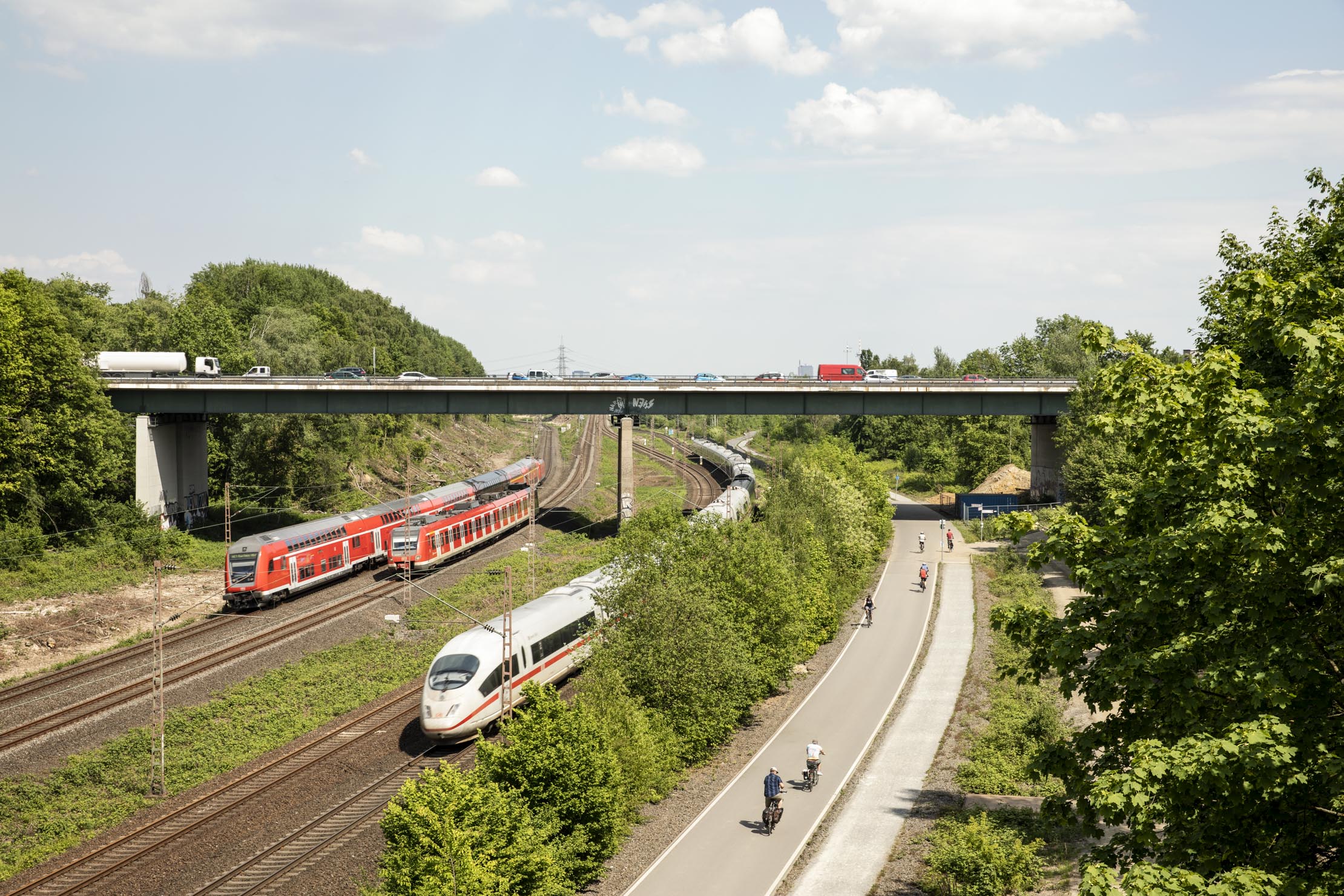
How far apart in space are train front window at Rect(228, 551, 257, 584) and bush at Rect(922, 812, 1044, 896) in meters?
36.6

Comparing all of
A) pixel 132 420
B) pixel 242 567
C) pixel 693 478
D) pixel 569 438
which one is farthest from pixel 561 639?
pixel 569 438

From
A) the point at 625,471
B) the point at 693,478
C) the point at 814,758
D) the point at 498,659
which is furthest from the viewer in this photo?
the point at 693,478

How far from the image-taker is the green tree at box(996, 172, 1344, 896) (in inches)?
483

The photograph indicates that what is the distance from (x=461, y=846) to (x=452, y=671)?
15049 mm

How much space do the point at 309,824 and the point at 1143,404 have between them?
2289cm

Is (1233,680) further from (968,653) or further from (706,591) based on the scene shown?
(968,653)

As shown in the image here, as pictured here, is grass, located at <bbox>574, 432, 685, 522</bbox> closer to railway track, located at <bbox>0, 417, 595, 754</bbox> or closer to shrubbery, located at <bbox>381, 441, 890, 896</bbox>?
railway track, located at <bbox>0, 417, 595, 754</bbox>

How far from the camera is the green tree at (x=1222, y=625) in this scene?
1227 cm

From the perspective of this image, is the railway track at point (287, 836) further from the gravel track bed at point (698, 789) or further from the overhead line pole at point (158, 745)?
the gravel track bed at point (698, 789)

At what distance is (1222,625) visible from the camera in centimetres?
1398

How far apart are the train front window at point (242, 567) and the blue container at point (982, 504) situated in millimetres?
54441

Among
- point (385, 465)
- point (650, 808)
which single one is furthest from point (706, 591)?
point (385, 465)

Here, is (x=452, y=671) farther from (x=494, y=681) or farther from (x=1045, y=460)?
(x=1045, y=460)

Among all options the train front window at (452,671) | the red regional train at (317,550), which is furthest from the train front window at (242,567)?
the train front window at (452,671)
